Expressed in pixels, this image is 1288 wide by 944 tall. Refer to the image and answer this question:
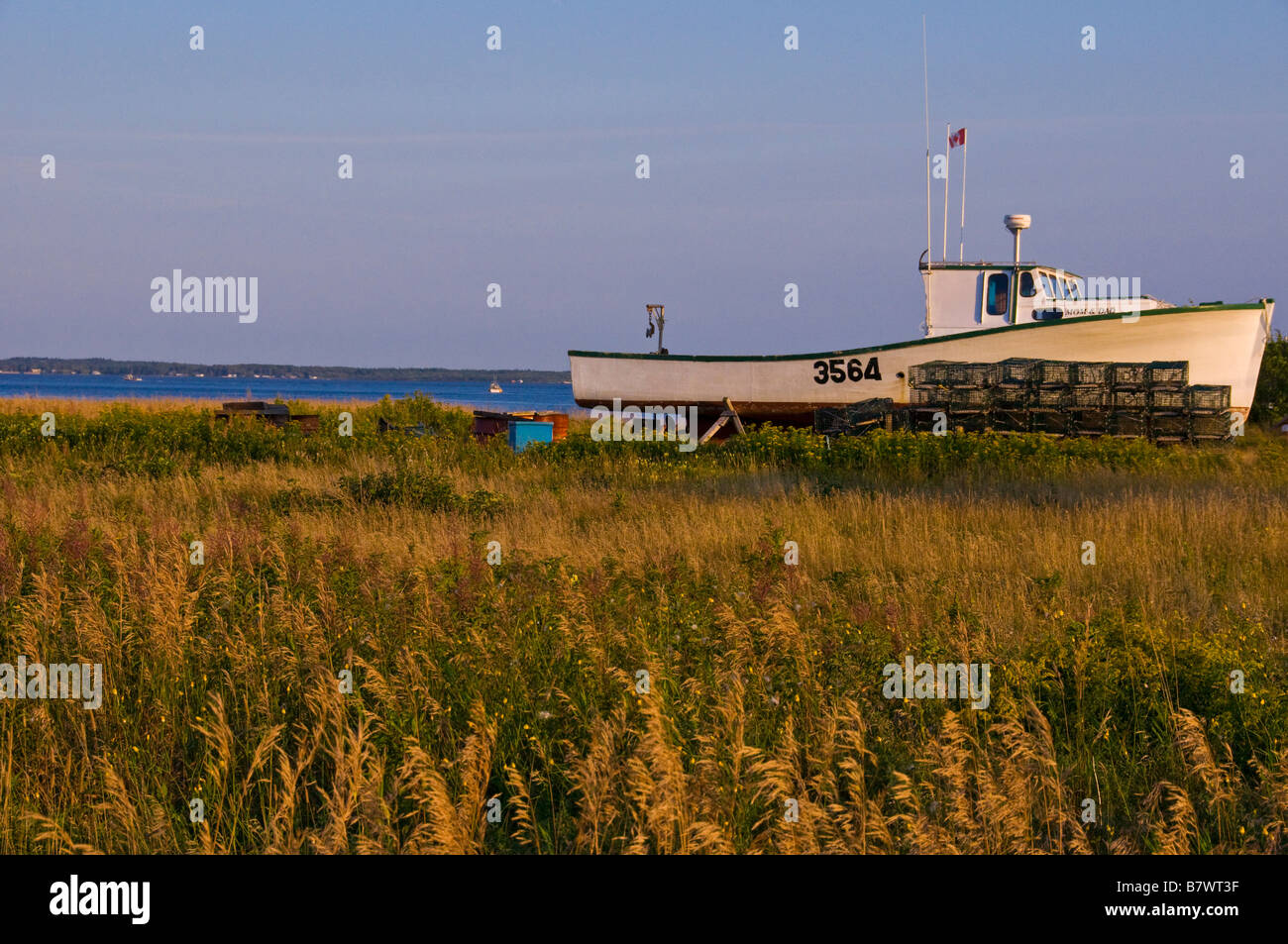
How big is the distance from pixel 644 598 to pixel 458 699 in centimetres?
227

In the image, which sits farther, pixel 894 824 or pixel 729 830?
pixel 894 824

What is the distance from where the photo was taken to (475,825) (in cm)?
371

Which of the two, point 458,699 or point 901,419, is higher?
point 901,419

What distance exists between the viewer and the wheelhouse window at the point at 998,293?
68.2ft

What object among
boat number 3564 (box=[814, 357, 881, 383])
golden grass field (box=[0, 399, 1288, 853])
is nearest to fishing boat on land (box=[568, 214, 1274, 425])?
boat number 3564 (box=[814, 357, 881, 383])

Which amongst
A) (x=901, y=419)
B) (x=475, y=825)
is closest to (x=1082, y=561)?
(x=475, y=825)

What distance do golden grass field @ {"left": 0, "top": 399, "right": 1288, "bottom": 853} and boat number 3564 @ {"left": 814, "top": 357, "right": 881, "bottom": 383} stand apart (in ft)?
30.6

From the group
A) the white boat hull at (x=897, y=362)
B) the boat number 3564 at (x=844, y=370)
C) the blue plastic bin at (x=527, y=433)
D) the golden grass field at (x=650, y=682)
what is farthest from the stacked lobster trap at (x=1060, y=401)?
the golden grass field at (x=650, y=682)

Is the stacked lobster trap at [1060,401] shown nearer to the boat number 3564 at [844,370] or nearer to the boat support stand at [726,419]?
the boat number 3564 at [844,370]

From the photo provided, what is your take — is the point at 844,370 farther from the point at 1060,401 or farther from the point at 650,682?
the point at 650,682

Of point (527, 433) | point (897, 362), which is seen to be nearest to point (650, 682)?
point (527, 433)

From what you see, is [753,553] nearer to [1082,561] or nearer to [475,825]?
[1082,561]

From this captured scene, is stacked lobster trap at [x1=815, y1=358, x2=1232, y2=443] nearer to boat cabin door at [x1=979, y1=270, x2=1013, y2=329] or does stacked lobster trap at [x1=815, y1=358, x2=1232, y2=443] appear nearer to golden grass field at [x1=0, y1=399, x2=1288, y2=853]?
boat cabin door at [x1=979, y1=270, x2=1013, y2=329]
